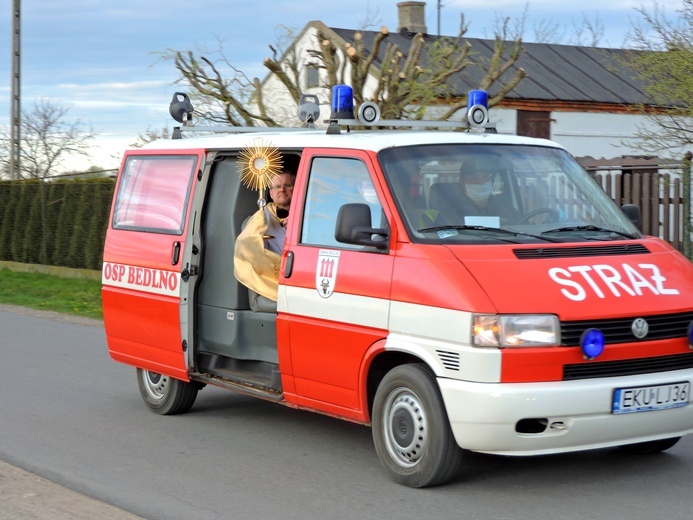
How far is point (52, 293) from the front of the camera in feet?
72.3

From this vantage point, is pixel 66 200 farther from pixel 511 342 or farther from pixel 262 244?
pixel 511 342

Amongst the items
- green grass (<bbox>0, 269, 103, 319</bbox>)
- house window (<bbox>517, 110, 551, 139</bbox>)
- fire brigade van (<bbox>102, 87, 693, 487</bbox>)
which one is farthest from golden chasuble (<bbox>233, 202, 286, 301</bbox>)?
house window (<bbox>517, 110, 551, 139</bbox>)

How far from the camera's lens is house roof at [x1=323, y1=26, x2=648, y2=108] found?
40.7m

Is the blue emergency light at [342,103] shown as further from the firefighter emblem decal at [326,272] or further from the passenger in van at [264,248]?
the firefighter emblem decal at [326,272]

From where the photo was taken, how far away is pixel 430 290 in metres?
6.11

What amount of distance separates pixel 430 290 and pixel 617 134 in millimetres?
38292

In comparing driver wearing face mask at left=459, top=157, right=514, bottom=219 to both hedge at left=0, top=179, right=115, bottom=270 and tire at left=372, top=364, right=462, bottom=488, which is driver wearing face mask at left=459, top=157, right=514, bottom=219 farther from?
hedge at left=0, top=179, right=115, bottom=270

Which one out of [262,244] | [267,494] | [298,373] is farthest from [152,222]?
[267,494]

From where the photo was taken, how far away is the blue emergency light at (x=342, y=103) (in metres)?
7.95

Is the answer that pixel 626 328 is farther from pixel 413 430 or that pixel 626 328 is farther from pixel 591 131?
pixel 591 131

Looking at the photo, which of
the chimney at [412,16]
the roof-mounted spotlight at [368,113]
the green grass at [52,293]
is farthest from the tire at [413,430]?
the chimney at [412,16]

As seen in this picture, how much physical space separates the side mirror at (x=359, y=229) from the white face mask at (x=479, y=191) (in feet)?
2.09

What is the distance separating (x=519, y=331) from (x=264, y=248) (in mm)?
2650

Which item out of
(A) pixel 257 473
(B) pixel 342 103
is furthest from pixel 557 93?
(A) pixel 257 473
